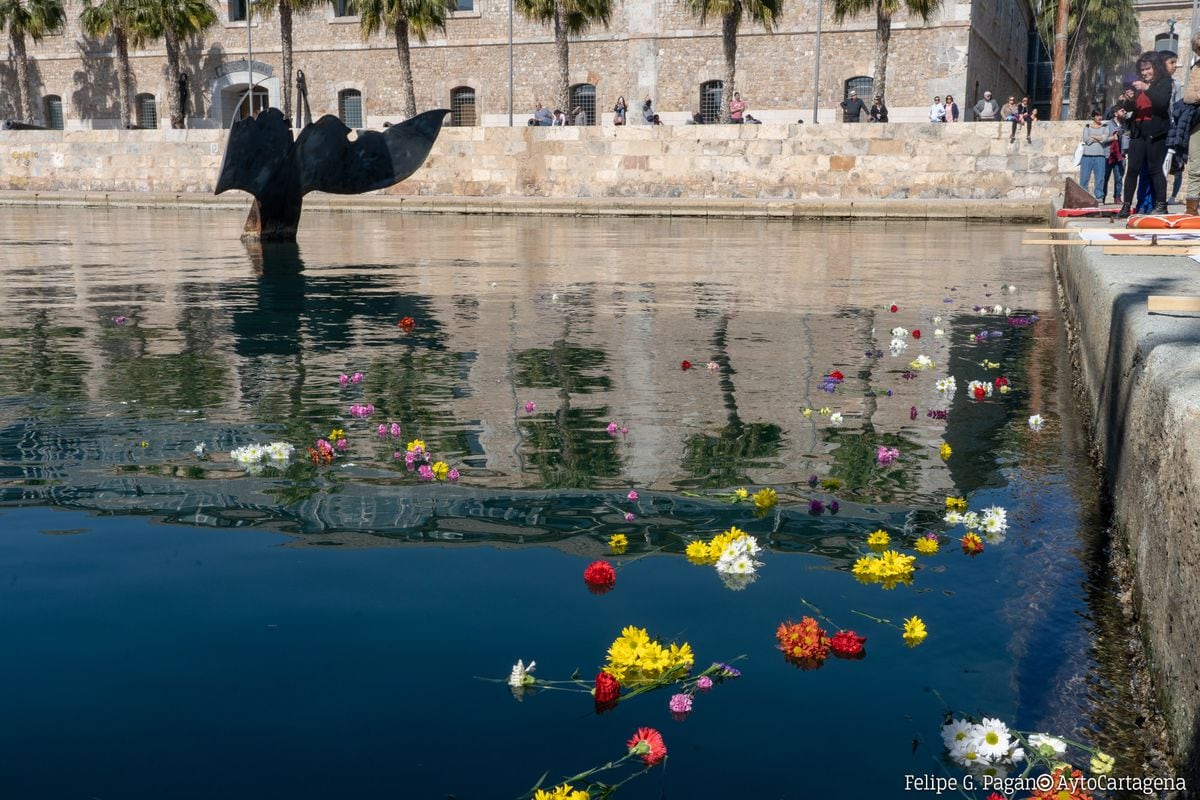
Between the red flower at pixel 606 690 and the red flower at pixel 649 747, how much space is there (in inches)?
9.0

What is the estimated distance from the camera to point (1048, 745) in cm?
215

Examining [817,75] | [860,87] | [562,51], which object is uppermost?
[562,51]

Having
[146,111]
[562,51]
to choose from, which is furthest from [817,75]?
[146,111]

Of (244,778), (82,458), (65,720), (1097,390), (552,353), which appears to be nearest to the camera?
(244,778)

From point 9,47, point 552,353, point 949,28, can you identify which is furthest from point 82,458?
point 9,47

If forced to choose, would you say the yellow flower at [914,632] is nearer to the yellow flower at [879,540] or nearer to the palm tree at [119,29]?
the yellow flower at [879,540]

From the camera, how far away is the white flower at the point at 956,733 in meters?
2.20

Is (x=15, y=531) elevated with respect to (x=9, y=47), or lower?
lower

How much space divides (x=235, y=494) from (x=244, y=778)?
1.88 meters

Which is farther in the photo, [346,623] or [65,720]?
[346,623]

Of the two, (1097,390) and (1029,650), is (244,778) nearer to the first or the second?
(1029,650)

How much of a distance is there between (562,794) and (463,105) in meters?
40.1

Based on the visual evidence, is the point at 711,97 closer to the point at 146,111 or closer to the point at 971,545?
the point at 146,111

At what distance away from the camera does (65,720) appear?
2.34 metres
